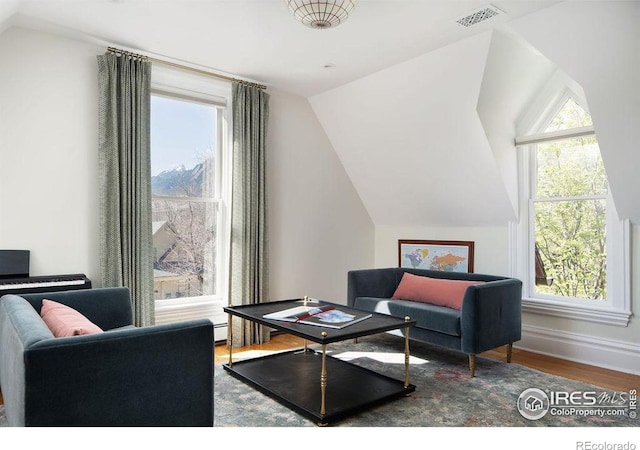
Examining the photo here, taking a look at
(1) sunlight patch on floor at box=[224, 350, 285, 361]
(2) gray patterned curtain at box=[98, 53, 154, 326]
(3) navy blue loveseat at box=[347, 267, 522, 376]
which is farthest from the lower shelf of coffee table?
(2) gray patterned curtain at box=[98, 53, 154, 326]

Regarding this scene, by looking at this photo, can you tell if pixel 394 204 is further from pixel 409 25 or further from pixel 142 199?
pixel 142 199

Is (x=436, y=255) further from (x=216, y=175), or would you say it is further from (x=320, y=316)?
(x=216, y=175)

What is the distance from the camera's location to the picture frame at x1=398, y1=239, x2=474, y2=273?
16.1 ft

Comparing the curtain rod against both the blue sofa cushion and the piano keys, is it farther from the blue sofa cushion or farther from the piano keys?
the blue sofa cushion

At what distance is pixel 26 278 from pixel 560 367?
4.20 metres

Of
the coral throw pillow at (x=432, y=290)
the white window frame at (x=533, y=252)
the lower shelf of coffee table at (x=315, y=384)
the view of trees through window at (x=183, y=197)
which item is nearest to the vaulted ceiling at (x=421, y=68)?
the white window frame at (x=533, y=252)

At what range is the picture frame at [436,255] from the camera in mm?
4922

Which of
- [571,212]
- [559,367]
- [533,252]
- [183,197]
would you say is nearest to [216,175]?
[183,197]

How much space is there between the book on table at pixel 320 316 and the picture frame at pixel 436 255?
193 cm

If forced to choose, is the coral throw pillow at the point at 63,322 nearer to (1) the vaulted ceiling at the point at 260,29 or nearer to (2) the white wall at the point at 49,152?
(2) the white wall at the point at 49,152

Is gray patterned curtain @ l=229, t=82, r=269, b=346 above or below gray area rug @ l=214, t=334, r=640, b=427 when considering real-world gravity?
above

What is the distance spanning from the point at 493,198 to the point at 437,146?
0.75 metres

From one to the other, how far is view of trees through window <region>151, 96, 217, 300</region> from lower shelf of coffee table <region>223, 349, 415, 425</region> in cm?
122

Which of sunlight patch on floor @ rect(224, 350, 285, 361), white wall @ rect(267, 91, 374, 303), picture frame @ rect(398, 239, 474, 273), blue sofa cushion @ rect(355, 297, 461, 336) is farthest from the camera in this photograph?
white wall @ rect(267, 91, 374, 303)
